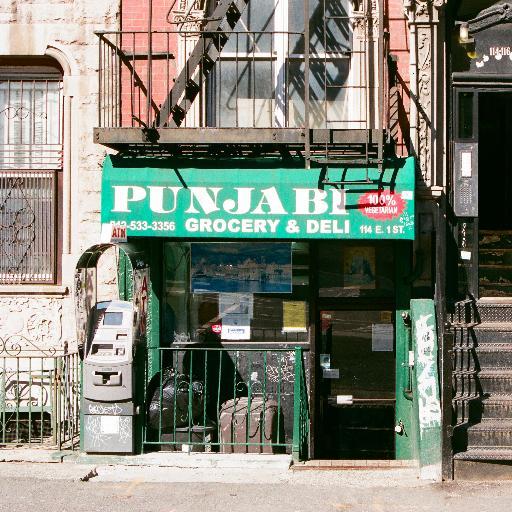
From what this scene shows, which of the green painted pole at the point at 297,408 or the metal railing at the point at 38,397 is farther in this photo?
the metal railing at the point at 38,397

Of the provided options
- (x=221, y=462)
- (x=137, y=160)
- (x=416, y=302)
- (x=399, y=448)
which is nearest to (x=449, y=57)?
(x=416, y=302)

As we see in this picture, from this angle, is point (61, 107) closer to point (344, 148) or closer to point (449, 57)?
point (344, 148)

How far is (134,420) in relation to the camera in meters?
9.48

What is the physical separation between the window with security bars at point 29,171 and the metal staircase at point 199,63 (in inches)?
64.3

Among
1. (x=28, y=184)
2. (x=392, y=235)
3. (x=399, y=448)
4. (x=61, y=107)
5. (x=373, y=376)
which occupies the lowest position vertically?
(x=399, y=448)

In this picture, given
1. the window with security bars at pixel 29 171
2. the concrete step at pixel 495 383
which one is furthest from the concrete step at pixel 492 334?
the window with security bars at pixel 29 171

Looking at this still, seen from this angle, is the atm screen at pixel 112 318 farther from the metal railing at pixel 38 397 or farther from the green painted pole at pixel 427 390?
the green painted pole at pixel 427 390

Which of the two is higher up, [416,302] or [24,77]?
[24,77]

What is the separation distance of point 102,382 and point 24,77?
3.93 meters

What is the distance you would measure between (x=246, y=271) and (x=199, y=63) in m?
2.38

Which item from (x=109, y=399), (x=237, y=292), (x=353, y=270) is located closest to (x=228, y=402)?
(x=237, y=292)

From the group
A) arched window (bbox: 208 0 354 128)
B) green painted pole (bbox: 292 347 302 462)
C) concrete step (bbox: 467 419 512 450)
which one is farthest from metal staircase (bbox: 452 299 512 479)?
arched window (bbox: 208 0 354 128)

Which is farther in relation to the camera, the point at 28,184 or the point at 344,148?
the point at 28,184

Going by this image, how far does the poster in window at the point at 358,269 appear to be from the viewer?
35.1 feet
